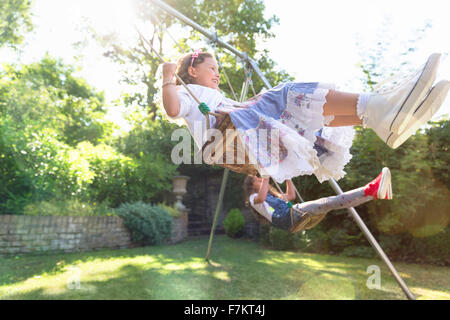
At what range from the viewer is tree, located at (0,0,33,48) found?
8.34 meters

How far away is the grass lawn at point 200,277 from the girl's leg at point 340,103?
7.33 ft

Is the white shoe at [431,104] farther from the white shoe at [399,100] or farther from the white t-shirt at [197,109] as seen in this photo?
the white t-shirt at [197,109]

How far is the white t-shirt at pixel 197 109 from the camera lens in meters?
1.67

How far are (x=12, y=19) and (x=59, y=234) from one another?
6577 mm

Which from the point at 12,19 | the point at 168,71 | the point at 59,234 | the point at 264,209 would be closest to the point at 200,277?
the point at 264,209

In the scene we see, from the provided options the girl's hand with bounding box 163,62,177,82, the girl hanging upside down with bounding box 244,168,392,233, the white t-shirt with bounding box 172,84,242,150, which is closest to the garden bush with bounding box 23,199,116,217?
the girl hanging upside down with bounding box 244,168,392,233

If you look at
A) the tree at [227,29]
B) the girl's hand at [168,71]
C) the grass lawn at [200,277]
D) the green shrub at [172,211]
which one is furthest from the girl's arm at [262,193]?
the green shrub at [172,211]

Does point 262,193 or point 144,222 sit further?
→ point 144,222

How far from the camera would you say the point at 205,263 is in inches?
186

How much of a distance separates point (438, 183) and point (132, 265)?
446 cm

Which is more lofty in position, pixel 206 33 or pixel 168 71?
pixel 206 33

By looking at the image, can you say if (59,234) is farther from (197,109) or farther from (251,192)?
→ (197,109)

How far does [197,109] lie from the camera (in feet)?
5.67

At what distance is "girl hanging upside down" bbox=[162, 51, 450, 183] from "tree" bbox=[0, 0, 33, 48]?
29.6ft
